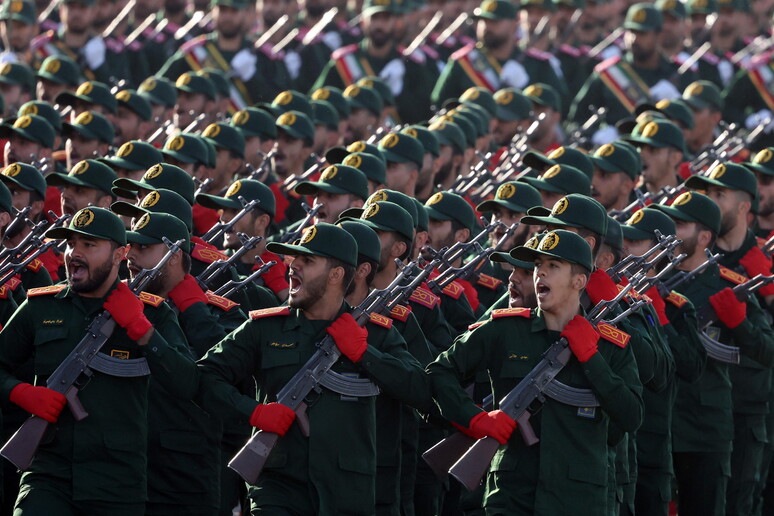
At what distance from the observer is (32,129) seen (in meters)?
16.5

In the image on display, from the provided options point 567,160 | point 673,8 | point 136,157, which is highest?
point 136,157

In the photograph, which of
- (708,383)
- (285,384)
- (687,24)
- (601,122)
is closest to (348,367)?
(285,384)

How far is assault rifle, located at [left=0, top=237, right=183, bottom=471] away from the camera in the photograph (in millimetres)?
10523

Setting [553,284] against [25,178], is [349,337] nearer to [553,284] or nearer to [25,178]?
[553,284]

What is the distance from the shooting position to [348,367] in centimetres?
1084

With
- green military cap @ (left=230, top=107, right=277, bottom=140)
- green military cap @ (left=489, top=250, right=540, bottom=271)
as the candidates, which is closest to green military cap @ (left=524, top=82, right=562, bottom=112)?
green military cap @ (left=230, top=107, right=277, bottom=140)

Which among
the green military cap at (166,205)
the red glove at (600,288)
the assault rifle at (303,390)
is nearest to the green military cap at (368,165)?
the green military cap at (166,205)

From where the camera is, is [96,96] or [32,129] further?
[96,96]

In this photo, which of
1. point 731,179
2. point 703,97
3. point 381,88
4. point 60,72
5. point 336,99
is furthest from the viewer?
point 381,88

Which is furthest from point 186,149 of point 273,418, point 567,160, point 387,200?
point 273,418

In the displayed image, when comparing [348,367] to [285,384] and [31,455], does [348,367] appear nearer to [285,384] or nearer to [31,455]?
[285,384]

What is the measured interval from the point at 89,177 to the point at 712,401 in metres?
4.82

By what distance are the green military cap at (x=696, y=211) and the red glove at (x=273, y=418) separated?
14.8 ft

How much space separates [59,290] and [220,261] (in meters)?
1.93
